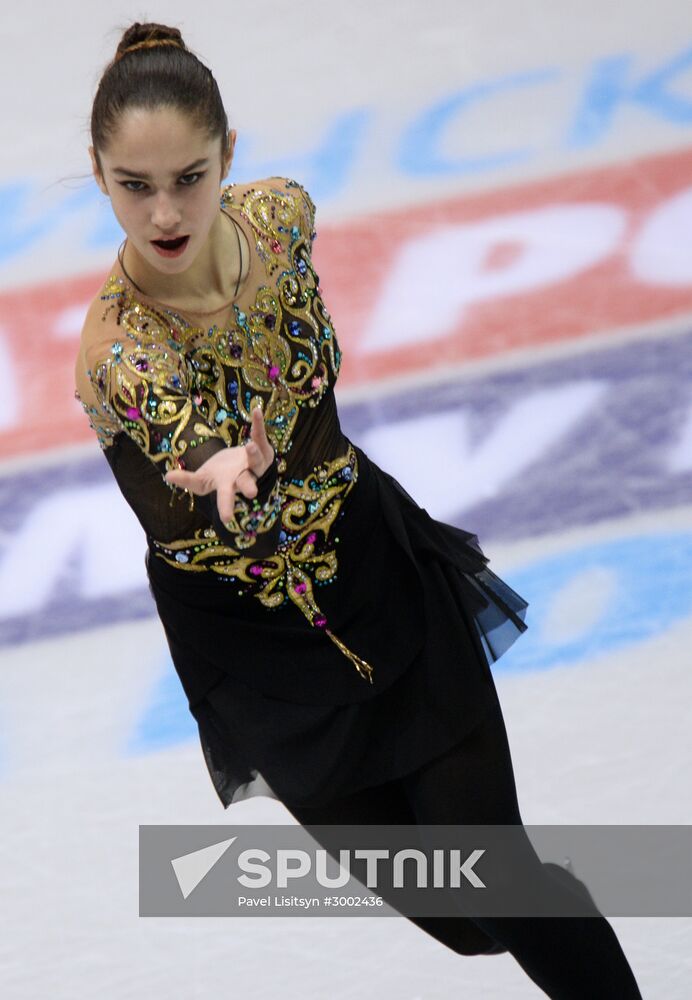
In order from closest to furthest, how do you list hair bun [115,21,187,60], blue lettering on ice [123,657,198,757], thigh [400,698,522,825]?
hair bun [115,21,187,60]
thigh [400,698,522,825]
blue lettering on ice [123,657,198,757]

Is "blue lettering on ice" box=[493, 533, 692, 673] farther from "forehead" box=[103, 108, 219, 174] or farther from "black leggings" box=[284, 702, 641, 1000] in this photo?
"forehead" box=[103, 108, 219, 174]

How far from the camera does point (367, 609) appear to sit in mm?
2268

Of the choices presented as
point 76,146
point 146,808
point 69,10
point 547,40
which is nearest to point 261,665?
point 146,808

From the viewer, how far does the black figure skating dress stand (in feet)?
6.88

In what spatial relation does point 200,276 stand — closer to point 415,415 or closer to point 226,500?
point 226,500

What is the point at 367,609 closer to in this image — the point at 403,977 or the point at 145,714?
the point at 403,977

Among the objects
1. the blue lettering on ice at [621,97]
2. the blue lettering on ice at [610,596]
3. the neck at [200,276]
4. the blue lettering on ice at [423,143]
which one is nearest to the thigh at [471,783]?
the neck at [200,276]

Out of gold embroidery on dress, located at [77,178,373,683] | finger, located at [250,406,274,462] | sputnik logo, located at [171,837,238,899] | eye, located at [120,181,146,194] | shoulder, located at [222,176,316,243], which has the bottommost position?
finger, located at [250,406,274,462]

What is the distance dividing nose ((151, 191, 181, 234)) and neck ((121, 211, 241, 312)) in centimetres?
13

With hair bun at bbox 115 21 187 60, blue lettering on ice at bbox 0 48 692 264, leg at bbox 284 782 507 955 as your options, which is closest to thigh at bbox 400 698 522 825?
leg at bbox 284 782 507 955

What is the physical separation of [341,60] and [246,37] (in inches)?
19.2

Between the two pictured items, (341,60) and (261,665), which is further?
(341,60)

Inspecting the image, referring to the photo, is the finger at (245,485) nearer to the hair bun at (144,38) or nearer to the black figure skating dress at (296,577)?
the black figure skating dress at (296,577)

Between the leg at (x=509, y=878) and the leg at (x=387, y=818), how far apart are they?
11 cm
